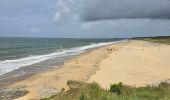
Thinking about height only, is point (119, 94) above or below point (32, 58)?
above

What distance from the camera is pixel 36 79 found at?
2530 cm

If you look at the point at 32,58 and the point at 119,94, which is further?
the point at 32,58

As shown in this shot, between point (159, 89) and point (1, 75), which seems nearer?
point (159, 89)

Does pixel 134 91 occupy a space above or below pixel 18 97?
above

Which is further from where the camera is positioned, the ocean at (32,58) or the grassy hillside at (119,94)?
the ocean at (32,58)

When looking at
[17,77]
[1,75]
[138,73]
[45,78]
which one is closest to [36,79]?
[45,78]

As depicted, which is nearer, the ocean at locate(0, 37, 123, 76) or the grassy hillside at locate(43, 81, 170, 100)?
the grassy hillside at locate(43, 81, 170, 100)

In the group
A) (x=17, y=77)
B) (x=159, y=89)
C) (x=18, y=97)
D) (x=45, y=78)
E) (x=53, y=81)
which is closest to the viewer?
(x=159, y=89)

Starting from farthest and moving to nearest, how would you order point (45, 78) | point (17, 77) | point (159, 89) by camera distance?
1. point (17, 77)
2. point (45, 78)
3. point (159, 89)

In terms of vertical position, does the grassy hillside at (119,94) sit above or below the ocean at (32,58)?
above

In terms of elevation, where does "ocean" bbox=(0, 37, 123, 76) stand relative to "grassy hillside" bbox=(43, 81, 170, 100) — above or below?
below

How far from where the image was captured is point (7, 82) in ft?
81.7

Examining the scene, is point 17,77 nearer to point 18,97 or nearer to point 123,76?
point 123,76

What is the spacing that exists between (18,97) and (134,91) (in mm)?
6630
